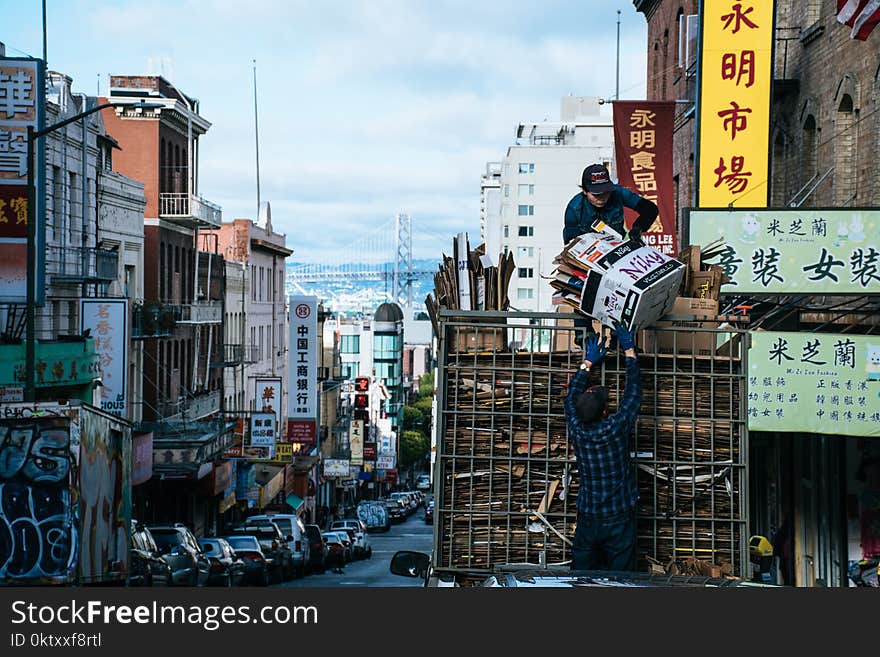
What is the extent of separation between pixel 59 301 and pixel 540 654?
122 feet

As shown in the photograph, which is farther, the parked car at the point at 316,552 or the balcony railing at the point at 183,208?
the balcony railing at the point at 183,208

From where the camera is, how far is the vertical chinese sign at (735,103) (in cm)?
2347

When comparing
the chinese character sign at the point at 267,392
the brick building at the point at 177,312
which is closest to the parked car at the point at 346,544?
the brick building at the point at 177,312

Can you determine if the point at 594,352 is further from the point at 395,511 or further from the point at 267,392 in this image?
the point at 395,511

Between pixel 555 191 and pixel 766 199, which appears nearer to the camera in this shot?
pixel 766 199

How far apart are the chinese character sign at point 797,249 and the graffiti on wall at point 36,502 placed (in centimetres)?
857

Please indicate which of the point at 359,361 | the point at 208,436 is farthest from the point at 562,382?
the point at 359,361

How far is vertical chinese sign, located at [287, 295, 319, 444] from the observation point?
66500 millimetres

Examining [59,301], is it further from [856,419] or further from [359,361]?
[359,361]

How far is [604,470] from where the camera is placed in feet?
29.0

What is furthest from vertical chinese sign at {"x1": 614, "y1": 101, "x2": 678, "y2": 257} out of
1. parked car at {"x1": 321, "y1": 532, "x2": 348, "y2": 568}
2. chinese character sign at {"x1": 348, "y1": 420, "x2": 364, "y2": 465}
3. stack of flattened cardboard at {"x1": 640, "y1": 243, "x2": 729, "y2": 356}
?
chinese character sign at {"x1": 348, "y1": 420, "x2": 364, "y2": 465}

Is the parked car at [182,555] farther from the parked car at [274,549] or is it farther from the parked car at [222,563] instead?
the parked car at [274,549]

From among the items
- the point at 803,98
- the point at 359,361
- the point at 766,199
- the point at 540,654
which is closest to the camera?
the point at 540,654

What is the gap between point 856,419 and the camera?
17.0 m
